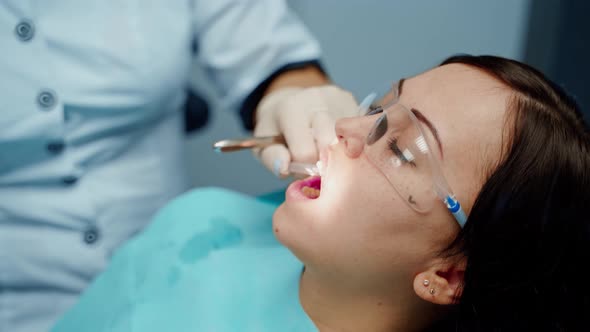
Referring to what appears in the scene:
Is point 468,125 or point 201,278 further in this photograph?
point 201,278

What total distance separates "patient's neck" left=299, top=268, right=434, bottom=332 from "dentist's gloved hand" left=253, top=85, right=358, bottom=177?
0.19m

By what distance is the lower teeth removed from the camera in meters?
0.85

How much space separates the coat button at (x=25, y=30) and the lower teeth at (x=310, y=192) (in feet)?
1.76

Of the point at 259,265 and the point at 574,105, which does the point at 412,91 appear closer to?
the point at 574,105

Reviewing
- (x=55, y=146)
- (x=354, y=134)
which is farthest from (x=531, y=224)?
(x=55, y=146)

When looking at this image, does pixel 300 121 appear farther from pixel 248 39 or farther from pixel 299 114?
pixel 248 39

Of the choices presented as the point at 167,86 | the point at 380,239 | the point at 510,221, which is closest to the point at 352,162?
the point at 380,239

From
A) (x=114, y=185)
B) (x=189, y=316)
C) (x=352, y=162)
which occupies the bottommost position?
(x=189, y=316)

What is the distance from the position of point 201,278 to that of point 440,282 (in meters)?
0.41

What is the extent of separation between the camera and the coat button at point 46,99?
3.18 feet

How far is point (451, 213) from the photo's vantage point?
0.72 m

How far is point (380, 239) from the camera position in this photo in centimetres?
74

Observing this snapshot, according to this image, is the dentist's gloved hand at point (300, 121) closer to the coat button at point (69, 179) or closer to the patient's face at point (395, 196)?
the patient's face at point (395, 196)

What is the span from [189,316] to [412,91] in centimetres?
49
